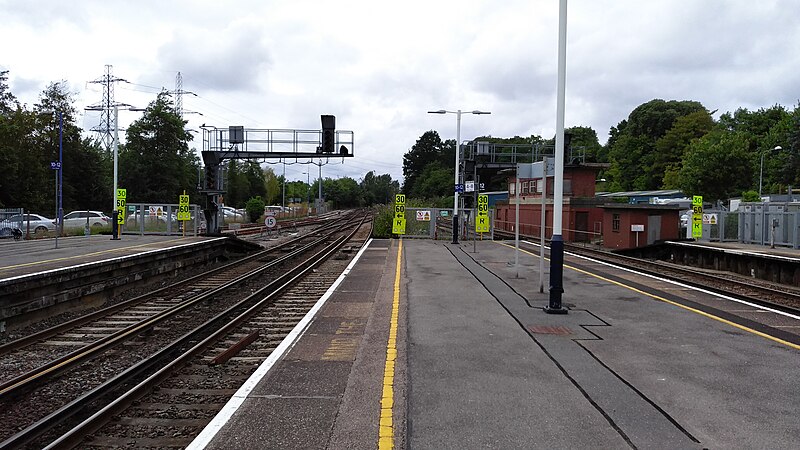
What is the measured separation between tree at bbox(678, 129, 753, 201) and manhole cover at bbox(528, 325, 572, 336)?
45.6m

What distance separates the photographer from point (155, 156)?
2484 inches

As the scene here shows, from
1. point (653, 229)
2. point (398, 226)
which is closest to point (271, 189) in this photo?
point (398, 226)

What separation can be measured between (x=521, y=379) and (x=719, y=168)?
49.0 meters

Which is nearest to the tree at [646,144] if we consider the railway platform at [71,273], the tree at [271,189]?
the tree at [271,189]

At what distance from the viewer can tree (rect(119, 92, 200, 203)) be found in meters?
61.1

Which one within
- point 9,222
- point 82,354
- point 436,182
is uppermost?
point 436,182

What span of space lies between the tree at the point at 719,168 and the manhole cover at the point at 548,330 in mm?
45553

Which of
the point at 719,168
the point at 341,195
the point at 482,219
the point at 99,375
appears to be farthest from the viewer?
the point at 341,195

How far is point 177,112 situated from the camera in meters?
70.6

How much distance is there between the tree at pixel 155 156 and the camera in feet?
200

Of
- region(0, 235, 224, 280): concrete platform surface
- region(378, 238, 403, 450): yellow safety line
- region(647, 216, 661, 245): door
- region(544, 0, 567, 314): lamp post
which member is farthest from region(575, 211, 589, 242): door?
region(378, 238, 403, 450): yellow safety line

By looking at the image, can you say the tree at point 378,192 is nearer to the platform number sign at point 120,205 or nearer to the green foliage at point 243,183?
the green foliage at point 243,183

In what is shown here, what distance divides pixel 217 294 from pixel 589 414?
39.2 feet

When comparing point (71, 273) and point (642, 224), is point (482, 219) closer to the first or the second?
point (642, 224)
